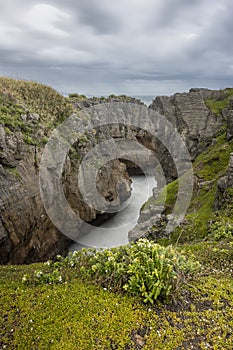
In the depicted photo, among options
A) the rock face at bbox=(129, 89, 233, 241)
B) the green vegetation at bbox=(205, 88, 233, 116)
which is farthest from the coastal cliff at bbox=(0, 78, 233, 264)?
the green vegetation at bbox=(205, 88, 233, 116)

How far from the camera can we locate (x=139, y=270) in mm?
4375

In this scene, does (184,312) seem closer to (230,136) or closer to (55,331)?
(55,331)

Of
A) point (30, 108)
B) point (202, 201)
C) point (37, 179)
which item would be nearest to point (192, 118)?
point (202, 201)

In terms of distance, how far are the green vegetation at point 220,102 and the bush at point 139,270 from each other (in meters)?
34.5

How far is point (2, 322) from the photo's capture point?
157 inches

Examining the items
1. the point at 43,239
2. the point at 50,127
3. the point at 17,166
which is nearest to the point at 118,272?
the point at 17,166

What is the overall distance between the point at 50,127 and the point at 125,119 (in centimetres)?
2067

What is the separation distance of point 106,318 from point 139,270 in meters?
0.93

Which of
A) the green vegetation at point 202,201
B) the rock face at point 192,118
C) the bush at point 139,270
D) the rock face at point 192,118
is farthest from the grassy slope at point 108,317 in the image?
the rock face at point 192,118

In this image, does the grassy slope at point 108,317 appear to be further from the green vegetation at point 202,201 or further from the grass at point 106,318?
the green vegetation at point 202,201

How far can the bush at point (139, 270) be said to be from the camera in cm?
425

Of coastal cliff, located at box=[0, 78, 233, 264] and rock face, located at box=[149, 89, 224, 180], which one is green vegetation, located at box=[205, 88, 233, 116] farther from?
coastal cliff, located at box=[0, 78, 233, 264]

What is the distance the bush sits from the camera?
425 cm

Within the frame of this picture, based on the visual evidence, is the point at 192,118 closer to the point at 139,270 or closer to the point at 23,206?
the point at 23,206
